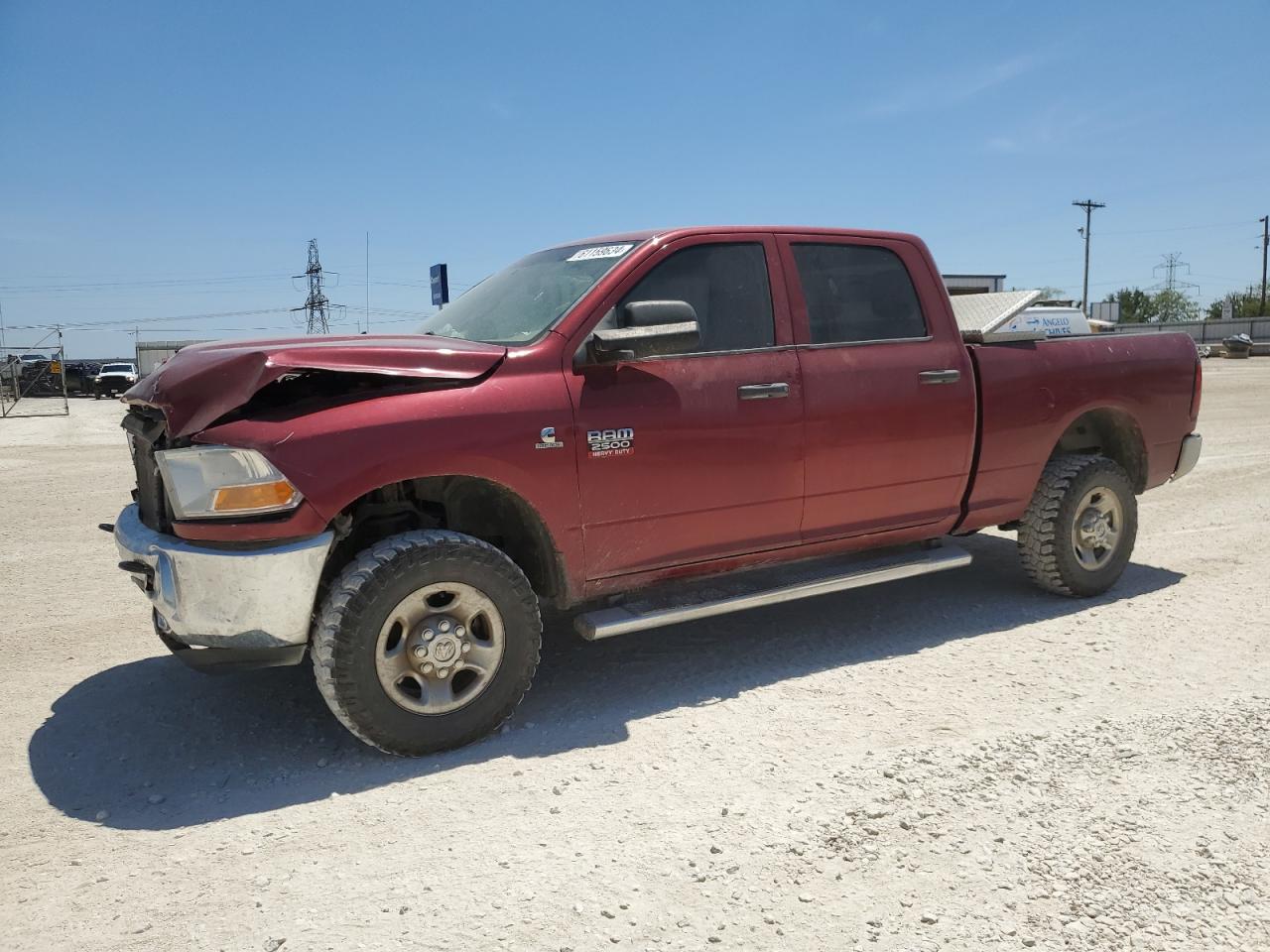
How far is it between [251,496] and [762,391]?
2131 mm

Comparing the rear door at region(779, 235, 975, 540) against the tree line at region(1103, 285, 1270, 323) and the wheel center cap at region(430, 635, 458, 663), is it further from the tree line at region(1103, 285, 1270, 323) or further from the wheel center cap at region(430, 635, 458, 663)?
the tree line at region(1103, 285, 1270, 323)

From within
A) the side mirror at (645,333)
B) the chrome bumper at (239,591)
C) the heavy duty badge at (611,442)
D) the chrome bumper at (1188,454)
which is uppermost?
the side mirror at (645,333)

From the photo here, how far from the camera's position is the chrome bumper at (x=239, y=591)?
3188 millimetres

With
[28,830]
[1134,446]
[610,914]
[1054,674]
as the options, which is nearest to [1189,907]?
[610,914]

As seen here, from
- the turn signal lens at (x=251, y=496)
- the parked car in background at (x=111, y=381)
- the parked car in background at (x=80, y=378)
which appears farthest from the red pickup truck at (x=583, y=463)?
the parked car in background at (x=80, y=378)

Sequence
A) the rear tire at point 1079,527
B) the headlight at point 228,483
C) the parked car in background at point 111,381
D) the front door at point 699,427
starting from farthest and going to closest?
the parked car in background at point 111,381 < the rear tire at point 1079,527 < the front door at point 699,427 < the headlight at point 228,483

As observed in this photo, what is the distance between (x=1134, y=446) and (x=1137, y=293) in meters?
109

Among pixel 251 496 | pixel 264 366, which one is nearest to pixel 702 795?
pixel 251 496

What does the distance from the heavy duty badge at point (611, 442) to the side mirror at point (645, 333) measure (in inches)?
11.4

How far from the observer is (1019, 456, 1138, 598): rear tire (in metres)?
5.20

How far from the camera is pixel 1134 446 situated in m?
5.65

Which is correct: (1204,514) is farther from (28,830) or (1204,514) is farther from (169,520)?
(28,830)

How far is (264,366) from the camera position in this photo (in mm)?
3227

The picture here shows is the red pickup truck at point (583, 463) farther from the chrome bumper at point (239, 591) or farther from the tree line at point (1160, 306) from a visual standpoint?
the tree line at point (1160, 306)
